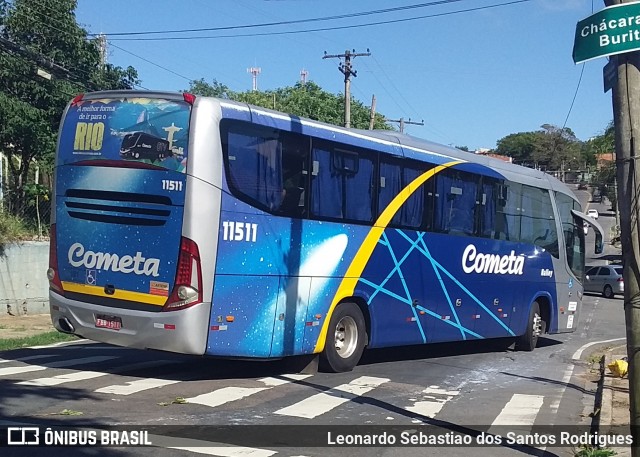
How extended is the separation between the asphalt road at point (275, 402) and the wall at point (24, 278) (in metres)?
6.76

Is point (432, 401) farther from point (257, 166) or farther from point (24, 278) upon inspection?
point (24, 278)

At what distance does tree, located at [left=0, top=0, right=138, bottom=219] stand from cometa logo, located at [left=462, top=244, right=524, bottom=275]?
12980 mm

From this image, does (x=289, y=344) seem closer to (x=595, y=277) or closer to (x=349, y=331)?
(x=349, y=331)

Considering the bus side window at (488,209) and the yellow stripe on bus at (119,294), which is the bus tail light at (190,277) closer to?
the yellow stripe on bus at (119,294)

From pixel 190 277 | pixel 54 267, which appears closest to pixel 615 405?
pixel 190 277

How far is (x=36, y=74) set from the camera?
21.4 meters

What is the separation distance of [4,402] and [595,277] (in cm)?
3640

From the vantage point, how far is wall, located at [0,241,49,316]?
19766 mm

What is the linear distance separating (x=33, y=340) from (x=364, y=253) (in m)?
7.29

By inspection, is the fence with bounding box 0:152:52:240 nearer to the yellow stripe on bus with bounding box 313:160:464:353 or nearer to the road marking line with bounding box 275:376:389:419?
the yellow stripe on bus with bounding box 313:160:464:353

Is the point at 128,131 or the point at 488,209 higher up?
the point at 128,131

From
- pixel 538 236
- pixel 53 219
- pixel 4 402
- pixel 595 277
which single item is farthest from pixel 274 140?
pixel 595 277

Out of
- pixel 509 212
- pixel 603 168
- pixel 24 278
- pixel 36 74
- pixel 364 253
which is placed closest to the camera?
pixel 364 253

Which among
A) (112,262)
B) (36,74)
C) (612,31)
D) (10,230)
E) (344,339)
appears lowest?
(344,339)
